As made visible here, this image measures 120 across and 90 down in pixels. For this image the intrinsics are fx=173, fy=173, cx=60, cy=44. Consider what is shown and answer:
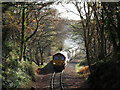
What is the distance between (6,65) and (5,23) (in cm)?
396

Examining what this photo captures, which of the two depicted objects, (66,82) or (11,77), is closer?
(11,77)

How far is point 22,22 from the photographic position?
769 inches

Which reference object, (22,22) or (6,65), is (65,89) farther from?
(22,22)

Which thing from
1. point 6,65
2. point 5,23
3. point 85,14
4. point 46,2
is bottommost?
point 6,65

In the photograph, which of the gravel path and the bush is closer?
the bush

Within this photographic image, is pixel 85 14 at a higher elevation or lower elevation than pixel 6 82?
higher

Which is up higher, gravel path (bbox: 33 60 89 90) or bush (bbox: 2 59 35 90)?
bush (bbox: 2 59 35 90)

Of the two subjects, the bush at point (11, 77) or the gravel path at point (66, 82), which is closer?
the bush at point (11, 77)

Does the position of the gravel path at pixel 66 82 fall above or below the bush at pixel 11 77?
below

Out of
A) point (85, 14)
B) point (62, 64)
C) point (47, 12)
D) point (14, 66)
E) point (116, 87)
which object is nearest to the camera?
point (116, 87)

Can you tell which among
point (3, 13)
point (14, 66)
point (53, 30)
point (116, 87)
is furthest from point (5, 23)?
point (53, 30)

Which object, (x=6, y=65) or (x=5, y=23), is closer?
(x=6, y=65)

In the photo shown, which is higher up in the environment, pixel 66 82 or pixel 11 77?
pixel 11 77

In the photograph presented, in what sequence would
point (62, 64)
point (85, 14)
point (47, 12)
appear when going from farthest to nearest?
point (62, 64) → point (47, 12) → point (85, 14)
